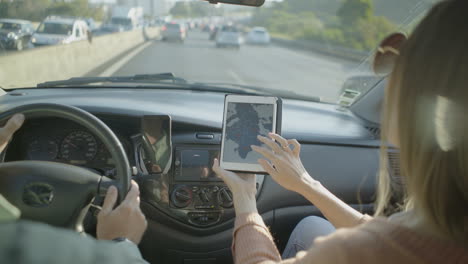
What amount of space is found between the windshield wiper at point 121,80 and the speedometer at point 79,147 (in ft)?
3.26

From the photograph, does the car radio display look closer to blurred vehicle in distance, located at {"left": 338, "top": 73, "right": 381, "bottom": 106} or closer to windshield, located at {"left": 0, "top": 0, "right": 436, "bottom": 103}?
windshield, located at {"left": 0, "top": 0, "right": 436, "bottom": 103}

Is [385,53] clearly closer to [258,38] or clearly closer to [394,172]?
[394,172]

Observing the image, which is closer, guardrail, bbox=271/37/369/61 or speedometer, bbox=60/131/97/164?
speedometer, bbox=60/131/97/164

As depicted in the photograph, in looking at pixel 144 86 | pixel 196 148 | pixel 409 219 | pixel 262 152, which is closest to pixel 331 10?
pixel 144 86

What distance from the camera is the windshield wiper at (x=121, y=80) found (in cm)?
386

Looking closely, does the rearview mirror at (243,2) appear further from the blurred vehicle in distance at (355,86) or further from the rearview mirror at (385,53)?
the blurred vehicle in distance at (355,86)

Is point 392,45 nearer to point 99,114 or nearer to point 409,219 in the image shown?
point 409,219

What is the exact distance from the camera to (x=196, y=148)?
10.3 feet

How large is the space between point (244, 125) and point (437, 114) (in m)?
1.36

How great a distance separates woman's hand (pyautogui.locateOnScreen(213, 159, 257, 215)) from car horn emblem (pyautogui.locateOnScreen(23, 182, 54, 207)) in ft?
2.62

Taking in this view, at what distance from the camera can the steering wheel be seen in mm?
1891

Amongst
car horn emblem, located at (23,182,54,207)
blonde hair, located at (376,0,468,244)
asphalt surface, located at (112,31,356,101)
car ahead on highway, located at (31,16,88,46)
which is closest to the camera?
blonde hair, located at (376,0,468,244)

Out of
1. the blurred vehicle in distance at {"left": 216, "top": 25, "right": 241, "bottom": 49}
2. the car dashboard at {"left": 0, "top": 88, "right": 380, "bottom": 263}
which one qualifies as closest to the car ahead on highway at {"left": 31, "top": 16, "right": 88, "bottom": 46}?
the car dashboard at {"left": 0, "top": 88, "right": 380, "bottom": 263}

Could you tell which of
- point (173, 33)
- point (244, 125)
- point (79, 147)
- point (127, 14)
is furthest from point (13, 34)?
point (173, 33)
